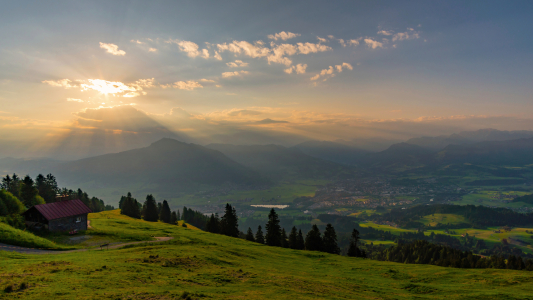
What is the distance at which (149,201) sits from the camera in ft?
336

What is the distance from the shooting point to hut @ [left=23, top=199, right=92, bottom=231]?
4841 cm

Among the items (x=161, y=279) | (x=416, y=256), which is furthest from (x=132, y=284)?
(x=416, y=256)

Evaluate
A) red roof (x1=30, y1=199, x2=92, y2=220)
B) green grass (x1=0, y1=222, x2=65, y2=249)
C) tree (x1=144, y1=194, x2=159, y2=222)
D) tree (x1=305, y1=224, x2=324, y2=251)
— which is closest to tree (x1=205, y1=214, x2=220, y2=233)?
tree (x1=144, y1=194, x2=159, y2=222)

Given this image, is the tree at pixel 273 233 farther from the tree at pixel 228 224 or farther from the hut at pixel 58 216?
the hut at pixel 58 216

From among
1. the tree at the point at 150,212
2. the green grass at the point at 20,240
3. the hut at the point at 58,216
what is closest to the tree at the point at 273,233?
the hut at the point at 58,216

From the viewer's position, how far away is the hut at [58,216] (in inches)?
1906

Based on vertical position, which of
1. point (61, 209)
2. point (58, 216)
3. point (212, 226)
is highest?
point (61, 209)

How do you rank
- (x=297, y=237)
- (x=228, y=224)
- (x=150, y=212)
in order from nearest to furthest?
(x=297, y=237) < (x=228, y=224) < (x=150, y=212)

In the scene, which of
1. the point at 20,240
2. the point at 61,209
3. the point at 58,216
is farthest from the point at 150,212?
the point at 20,240

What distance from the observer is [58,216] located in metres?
50.0

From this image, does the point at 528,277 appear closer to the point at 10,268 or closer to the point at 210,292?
the point at 210,292

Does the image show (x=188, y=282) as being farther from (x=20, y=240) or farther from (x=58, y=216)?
(x=58, y=216)

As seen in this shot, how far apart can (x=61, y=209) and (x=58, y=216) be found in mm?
2252

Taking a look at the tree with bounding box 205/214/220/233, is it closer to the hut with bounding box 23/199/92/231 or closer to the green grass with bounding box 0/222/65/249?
the hut with bounding box 23/199/92/231
